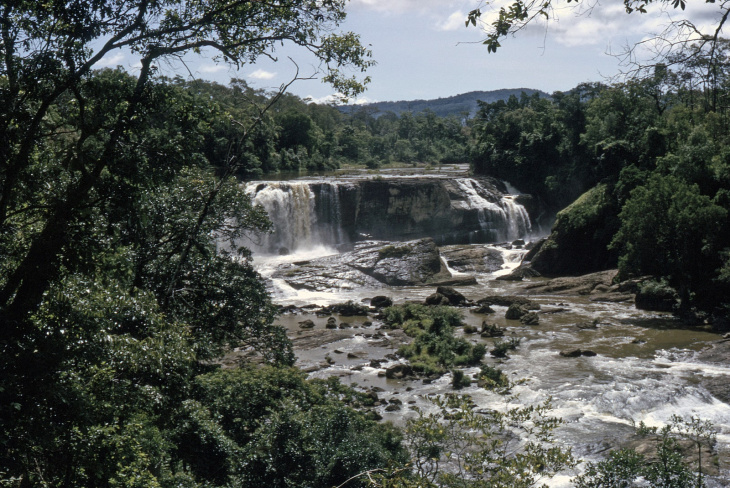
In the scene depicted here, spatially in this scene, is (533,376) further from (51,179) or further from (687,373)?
(51,179)

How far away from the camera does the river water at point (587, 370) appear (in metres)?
15.4

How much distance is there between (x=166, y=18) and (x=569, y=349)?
59.1 ft

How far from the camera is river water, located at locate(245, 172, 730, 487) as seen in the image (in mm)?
15438

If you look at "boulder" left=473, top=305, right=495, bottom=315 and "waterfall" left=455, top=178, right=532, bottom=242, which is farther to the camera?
"waterfall" left=455, top=178, right=532, bottom=242

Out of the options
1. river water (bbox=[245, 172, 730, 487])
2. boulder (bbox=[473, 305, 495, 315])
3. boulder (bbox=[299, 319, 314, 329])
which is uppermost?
boulder (bbox=[299, 319, 314, 329])

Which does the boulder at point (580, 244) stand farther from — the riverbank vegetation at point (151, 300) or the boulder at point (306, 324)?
the riverbank vegetation at point (151, 300)

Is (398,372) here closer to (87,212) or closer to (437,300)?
(437,300)

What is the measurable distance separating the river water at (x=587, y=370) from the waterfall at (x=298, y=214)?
8.59 metres

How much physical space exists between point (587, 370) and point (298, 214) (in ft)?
77.1

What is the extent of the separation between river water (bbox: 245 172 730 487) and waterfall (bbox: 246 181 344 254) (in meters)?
8.59

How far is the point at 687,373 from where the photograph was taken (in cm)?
1888

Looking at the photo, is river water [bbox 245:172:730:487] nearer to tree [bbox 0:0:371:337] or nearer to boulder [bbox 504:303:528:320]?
boulder [bbox 504:303:528:320]

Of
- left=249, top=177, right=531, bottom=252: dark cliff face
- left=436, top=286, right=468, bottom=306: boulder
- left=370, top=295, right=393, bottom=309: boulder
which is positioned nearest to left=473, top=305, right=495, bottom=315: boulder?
left=436, top=286, right=468, bottom=306: boulder

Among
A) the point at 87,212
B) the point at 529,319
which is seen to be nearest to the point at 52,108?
the point at 87,212
